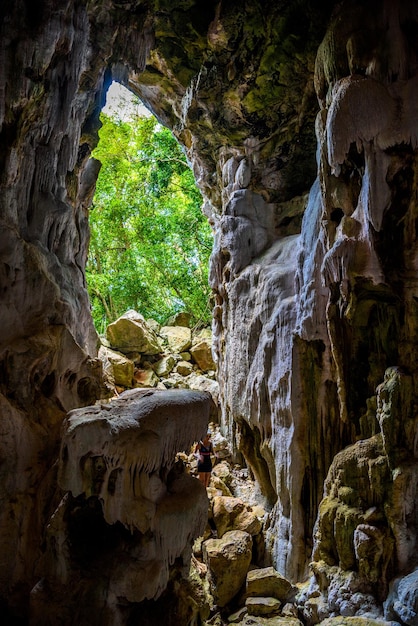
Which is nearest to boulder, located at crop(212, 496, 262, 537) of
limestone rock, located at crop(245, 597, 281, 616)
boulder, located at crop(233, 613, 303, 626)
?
limestone rock, located at crop(245, 597, 281, 616)

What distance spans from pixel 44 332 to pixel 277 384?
338 centimetres

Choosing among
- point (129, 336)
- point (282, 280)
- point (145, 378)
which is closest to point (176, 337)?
point (129, 336)

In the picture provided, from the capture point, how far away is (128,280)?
45.9ft

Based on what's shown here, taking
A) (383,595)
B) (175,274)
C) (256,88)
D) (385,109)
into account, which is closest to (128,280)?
(175,274)

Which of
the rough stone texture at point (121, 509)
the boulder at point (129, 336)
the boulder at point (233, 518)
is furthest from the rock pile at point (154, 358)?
the rough stone texture at point (121, 509)

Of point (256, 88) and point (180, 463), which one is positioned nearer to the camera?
point (180, 463)

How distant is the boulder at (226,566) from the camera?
5.35m

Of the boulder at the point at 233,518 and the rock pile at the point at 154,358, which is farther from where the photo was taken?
the rock pile at the point at 154,358

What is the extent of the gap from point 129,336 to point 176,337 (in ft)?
5.47

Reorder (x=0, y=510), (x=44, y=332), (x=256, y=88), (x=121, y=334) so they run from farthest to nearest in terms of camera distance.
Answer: (x=121, y=334)
(x=256, y=88)
(x=44, y=332)
(x=0, y=510)

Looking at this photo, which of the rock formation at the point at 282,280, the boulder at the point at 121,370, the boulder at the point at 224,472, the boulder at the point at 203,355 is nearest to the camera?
the rock formation at the point at 282,280

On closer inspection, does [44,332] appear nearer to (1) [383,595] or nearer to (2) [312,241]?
(2) [312,241]

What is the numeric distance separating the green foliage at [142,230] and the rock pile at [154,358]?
1.55 meters

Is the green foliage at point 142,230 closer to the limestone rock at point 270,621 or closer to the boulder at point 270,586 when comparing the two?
the boulder at point 270,586
